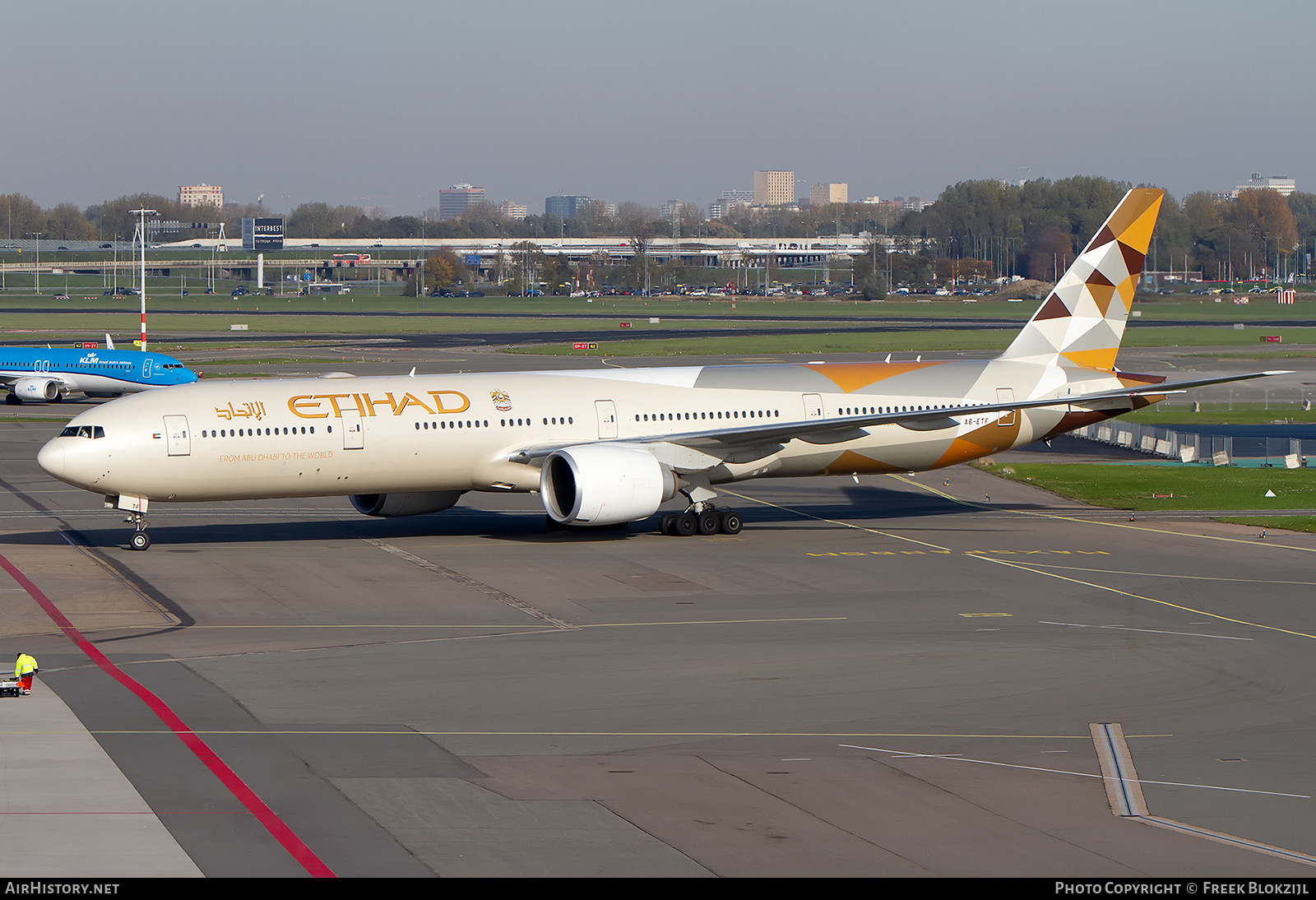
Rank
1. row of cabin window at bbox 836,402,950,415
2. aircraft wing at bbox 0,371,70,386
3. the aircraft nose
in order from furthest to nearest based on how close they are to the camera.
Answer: aircraft wing at bbox 0,371,70,386, row of cabin window at bbox 836,402,950,415, the aircraft nose

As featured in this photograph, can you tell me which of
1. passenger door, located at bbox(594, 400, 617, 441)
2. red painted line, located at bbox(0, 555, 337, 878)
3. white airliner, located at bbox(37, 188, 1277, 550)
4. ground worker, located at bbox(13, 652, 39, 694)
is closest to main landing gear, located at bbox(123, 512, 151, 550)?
white airliner, located at bbox(37, 188, 1277, 550)

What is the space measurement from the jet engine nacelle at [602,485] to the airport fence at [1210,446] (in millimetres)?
26316

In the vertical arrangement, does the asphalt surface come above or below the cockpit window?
below

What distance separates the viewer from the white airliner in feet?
121

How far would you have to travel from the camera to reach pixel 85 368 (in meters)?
84.6

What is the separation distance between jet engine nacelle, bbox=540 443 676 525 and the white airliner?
5 centimetres

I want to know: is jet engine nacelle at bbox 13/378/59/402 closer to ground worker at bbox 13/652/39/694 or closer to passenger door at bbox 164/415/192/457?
passenger door at bbox 164/415/192/457

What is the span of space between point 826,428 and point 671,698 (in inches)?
716

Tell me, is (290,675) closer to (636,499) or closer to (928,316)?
(636,499)

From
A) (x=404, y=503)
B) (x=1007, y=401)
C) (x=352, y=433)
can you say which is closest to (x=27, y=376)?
(x=404, y=503)

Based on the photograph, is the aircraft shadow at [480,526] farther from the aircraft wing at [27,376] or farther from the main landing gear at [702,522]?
the aircraft wing at [27,376]

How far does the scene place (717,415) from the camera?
136 ft

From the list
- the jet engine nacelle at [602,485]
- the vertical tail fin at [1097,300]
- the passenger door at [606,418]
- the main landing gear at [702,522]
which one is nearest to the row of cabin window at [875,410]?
the vertical tail fin at [1097,300]

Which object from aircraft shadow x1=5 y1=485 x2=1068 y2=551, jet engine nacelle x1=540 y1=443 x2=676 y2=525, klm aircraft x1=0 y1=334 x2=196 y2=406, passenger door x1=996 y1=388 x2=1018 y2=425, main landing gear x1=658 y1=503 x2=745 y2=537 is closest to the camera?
jet engine nacelle x1=540 y1=443 x2=676 y2=525
